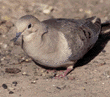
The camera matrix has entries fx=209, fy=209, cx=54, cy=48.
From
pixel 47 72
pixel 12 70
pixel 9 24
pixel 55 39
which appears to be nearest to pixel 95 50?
pixel 47 72

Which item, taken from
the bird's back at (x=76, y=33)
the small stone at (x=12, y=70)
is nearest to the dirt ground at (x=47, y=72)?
the small stone at (x=12, y=70)

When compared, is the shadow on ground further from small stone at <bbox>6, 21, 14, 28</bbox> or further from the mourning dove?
small stone at <bbox>6, 21, 14, 28</bbox>

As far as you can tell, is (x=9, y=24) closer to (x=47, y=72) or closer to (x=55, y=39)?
(x=47, y=72)

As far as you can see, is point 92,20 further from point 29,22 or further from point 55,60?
point 29,22

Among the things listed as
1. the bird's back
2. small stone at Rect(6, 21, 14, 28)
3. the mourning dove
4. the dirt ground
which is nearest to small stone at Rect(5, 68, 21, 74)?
the dirt ground

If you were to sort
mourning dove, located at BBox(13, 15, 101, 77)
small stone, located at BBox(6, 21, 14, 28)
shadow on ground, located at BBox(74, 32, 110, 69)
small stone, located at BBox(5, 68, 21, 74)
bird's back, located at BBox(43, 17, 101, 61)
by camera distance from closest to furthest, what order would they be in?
mourning dove, located at BBox(13, 15, 101, 77) < bird's back, located at BBox(43, 17, 101, 61) < small stone, located at BBox(5, 68, 21, 74) < shadow on ground, located at BBox(74, 32, 110, 69) < small stone, located at BBox(6, 21, 14, 28)

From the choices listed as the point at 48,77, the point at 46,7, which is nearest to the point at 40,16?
the point at 46,7
